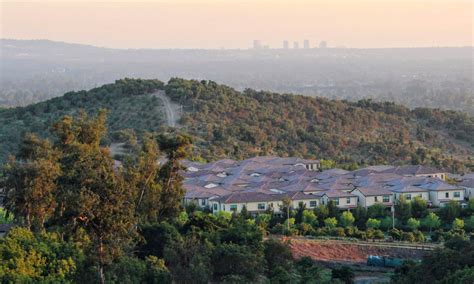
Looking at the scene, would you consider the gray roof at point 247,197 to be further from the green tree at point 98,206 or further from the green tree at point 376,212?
the green tree at point 98,206

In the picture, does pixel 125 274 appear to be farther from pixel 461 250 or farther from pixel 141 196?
pixel 461 250

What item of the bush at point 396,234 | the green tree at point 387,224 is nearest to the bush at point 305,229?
the bush at point 396,234

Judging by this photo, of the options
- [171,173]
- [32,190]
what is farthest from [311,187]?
[32,190]

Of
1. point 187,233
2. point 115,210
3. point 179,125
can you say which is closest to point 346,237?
point 187,233

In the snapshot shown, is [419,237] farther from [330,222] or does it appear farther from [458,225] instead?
[330,222]

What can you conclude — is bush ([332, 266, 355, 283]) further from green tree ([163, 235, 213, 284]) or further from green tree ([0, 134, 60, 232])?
green tree ([0, 134, 60, 232])

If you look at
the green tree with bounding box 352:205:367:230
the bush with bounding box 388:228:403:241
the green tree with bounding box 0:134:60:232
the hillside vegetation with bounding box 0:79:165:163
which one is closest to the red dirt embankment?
the bush with bounding box 388:228:403:241
